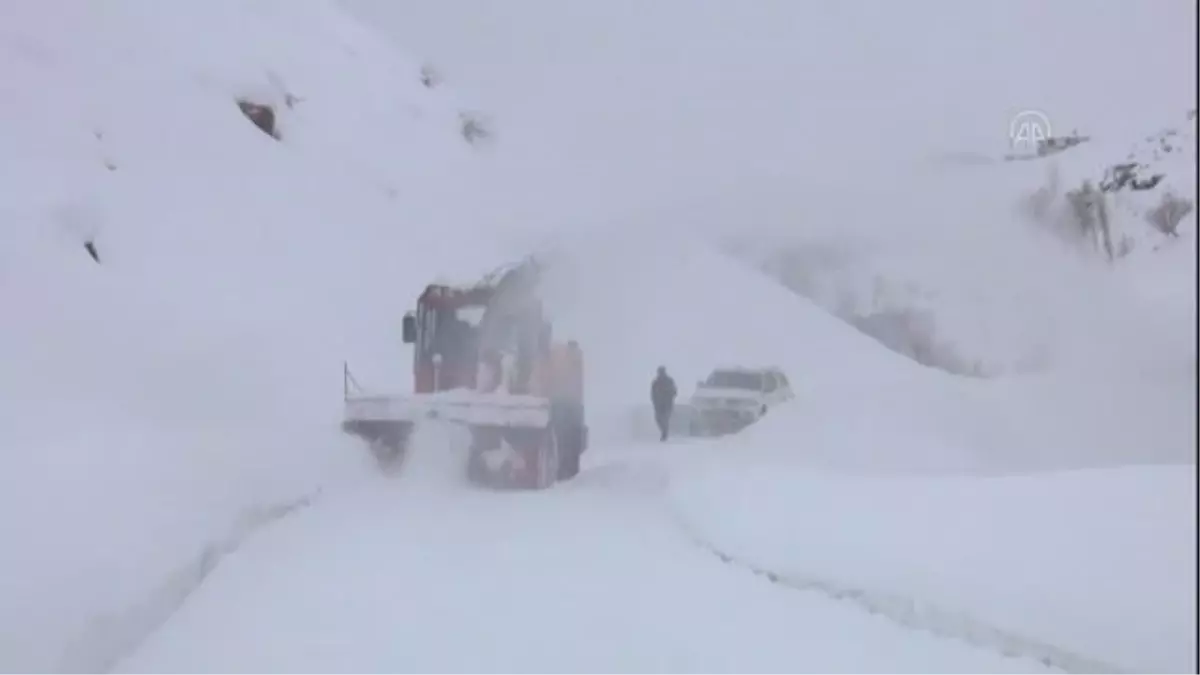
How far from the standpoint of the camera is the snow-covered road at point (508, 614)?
20.6 ft

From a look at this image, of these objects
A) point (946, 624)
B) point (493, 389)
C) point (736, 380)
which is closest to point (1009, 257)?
point (736, 380)

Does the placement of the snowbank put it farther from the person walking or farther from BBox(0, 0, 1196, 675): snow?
the person walking

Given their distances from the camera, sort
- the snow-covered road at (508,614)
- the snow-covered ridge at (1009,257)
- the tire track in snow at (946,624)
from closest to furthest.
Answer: the tire track in snow at (946,624)
the snow-covered road at (508,614)
the snow-covered ridge at (1009,257)

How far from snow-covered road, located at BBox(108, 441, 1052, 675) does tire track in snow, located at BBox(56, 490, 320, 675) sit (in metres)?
0.09

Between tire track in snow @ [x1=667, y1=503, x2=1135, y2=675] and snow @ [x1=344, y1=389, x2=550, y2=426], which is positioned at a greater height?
snow @ [x1=344, y1=389, x2=550, y2=426]

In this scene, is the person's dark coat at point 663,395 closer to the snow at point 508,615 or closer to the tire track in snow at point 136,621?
the snow at point 508,615

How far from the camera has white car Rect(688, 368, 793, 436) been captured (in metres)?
24.8

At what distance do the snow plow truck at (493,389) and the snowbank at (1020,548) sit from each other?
3988 millimetres

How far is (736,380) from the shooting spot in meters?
25.7

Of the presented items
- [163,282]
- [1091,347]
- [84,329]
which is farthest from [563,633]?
[163,282]

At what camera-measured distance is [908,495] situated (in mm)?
10688

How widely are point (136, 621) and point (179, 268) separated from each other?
21.6 metres

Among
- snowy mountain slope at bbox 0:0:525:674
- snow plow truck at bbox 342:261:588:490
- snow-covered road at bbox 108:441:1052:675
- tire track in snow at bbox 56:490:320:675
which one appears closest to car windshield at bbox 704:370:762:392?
snow plow truck at bbox 342:261:588:490

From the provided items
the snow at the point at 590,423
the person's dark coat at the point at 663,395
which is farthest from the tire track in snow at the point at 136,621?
the person's dark coat at the point at 663,395
